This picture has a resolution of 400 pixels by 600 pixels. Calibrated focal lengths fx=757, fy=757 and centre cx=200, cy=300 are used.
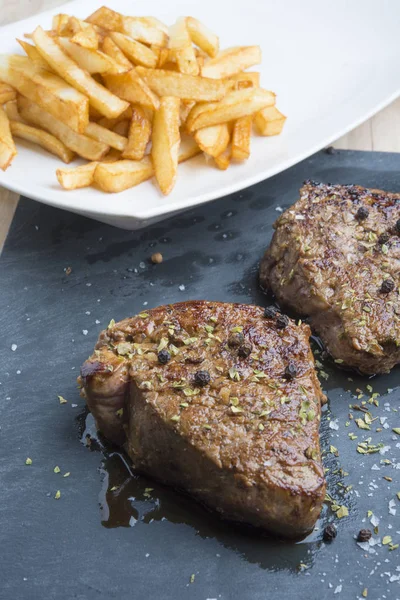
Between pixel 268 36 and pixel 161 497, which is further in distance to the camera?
pixel 268 36

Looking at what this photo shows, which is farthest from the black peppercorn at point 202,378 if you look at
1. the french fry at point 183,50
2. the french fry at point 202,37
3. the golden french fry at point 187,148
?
the french fry at point 202,37

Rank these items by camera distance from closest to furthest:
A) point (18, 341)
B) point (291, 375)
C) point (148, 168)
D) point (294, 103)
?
point (291, 375) → point (18, 341) → point (148, 168) → point (294, 103)

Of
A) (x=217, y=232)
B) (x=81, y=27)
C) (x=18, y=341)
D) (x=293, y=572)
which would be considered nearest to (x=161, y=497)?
(x=293, y=572)

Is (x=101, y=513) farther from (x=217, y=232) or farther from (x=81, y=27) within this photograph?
(x=81, y=27)

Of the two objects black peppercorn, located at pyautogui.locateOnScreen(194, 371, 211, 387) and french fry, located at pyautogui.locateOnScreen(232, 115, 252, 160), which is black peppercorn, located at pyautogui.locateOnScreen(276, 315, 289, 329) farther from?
french fry, located at pyautogui.locateOnScreen(232, 115, 252, 160)

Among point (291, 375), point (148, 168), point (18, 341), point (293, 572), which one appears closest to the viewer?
point (293, 572)

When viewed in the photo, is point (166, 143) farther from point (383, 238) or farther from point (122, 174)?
point (383, 238)

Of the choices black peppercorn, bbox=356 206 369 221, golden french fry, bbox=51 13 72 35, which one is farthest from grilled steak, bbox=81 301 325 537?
golden french fry, bbox=51 13 72 35
